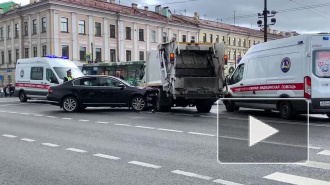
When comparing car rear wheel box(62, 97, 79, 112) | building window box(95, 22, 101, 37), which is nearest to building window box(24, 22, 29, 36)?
building window box(95, 22, 101, 37)

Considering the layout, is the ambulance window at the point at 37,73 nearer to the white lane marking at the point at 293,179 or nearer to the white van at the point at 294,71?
the white van at the point at 294,71

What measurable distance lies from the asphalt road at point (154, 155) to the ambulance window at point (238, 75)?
4575 millimetres

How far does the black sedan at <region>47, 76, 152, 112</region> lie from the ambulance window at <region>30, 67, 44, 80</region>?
7.19 metres

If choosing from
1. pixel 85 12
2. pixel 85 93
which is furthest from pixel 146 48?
pixel 85 93

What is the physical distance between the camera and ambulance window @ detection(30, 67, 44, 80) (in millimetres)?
22406

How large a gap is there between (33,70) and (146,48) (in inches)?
1430

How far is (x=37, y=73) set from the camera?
74.3 feet

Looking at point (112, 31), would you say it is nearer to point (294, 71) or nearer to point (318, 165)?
point (294, 71)

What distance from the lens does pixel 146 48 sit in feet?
192

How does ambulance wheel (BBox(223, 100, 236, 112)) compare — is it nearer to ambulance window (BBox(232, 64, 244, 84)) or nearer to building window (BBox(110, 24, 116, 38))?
ambulance window (BBox(232, 64, 244, 84))

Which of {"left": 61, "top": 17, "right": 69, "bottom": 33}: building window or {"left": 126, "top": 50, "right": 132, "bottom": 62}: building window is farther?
{"left": 126, "top": 50, "right": 132, "bottom": 62}: building window

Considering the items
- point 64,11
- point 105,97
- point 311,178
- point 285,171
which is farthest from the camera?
point 64,11

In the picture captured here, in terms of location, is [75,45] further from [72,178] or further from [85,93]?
[72,178]

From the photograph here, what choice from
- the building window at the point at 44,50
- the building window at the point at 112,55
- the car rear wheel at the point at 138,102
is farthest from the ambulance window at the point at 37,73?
the building window at the point at 112,55
